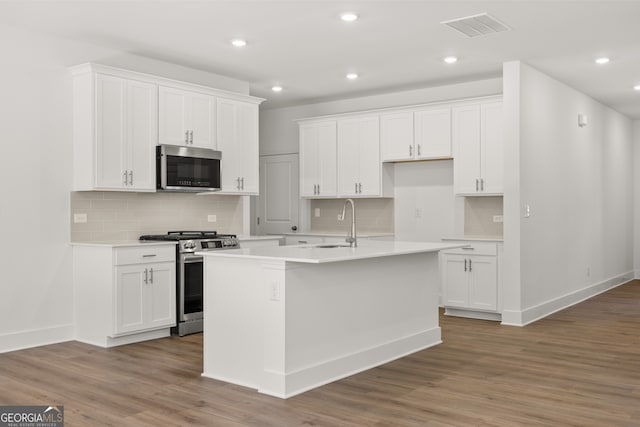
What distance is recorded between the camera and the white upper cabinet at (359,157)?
7.80m

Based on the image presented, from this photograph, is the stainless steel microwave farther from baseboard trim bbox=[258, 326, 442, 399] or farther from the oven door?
baseboard trim bbox=[258, 326, 442, 399]

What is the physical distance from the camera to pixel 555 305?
7180 mm

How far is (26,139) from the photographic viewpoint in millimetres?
5305

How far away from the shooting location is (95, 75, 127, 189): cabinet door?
548cm

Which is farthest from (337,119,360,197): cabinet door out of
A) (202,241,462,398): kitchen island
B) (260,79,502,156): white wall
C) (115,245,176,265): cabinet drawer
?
(202,241,462,398): kitchen island

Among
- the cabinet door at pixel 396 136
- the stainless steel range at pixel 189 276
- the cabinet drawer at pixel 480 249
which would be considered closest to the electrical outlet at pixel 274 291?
the stainless steel range at pixel 189 276

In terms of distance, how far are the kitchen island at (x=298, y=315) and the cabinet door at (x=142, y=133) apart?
176 centimetres

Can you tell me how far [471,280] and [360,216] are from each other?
84.0 inches

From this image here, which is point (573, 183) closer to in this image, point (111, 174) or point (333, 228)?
point (333, 228)

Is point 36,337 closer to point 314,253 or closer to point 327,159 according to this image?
point 314,253

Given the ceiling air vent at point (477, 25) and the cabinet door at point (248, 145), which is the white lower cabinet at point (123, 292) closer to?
the cabinet door at point (248, 145)

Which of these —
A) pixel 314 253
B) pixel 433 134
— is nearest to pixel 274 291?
pixel 314 253

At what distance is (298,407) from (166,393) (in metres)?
0.91

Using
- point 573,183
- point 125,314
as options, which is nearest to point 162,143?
point 125,314
